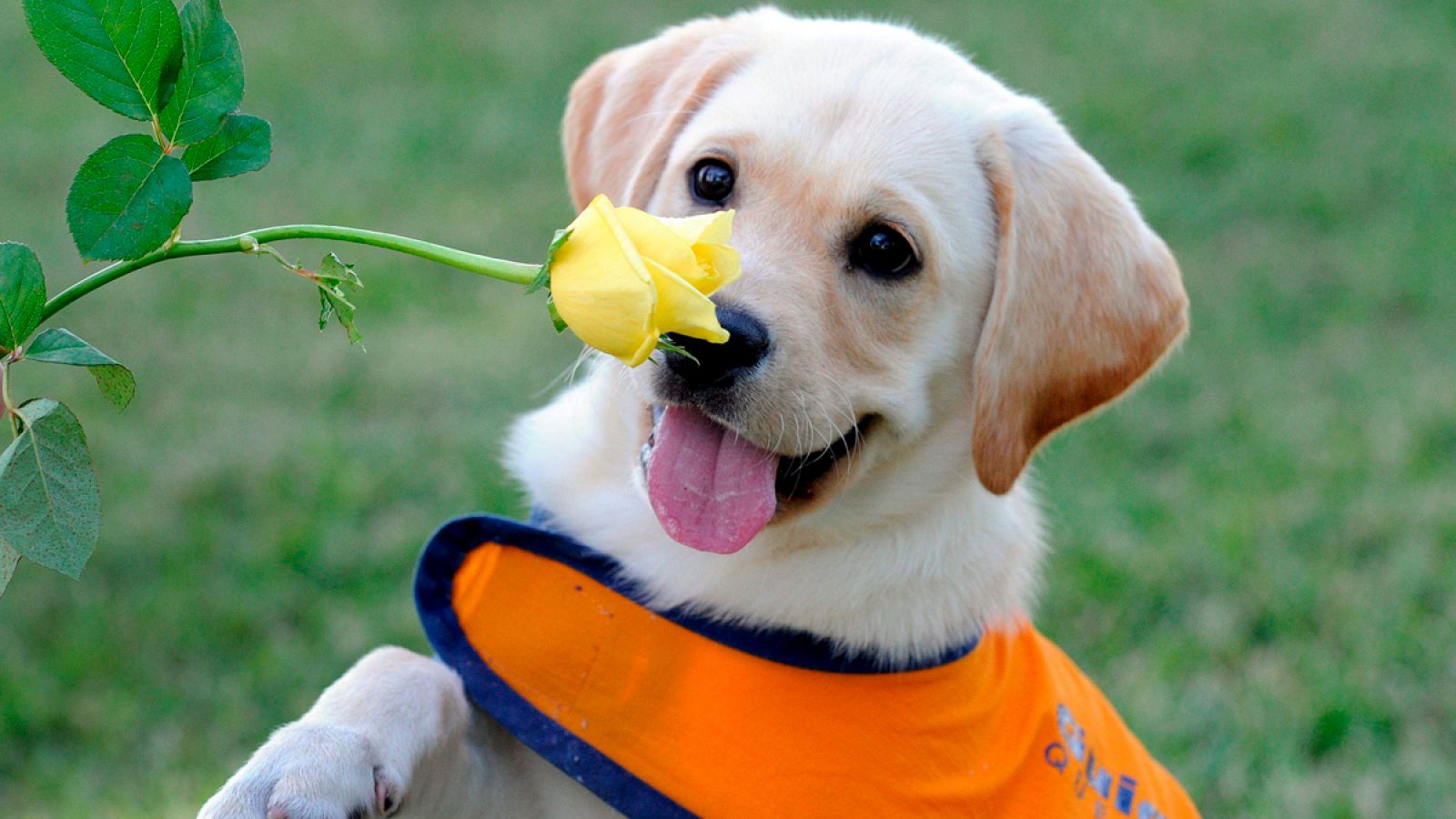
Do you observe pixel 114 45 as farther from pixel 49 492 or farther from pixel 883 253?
pixel 883 253

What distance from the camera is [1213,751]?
12.6ft

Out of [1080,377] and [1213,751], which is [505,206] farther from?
[1080,377]

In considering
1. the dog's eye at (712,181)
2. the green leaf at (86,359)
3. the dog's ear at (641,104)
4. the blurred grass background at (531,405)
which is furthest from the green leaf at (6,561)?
the blurred grass background at (531,405)

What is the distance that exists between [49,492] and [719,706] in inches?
51.6

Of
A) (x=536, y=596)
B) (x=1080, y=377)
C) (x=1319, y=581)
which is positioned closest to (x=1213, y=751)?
(x=1319, y=581)

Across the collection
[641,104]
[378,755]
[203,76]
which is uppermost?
[203,76]

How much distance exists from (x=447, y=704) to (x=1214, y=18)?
11220 millimetres

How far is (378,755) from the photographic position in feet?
7.07

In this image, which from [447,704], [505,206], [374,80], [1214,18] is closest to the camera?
[447,704]

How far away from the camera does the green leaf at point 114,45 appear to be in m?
1.38

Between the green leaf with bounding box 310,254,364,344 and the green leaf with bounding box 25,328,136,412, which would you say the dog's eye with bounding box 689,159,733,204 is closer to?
the green leaf with bounding box 310,254,364,344

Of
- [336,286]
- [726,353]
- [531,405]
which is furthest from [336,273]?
[531,405]

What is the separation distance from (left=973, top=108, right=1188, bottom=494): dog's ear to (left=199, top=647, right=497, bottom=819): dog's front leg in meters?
1.03

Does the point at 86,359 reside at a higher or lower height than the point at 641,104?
higher
